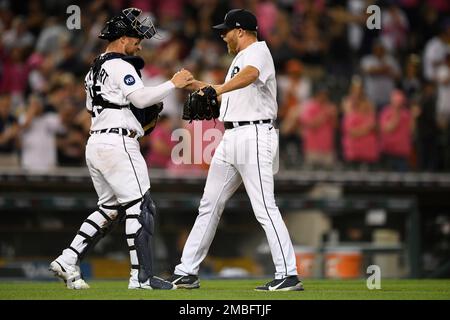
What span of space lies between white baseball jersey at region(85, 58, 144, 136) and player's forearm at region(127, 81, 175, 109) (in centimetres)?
5

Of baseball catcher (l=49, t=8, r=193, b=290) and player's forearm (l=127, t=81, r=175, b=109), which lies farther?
baseball catcher (l=49, t=8, r=193, b=290)

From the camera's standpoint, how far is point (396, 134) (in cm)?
1659

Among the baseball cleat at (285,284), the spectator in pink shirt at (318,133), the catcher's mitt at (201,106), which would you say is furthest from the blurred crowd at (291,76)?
the baseball cleat at (285,284)

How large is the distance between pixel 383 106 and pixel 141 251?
8.73m

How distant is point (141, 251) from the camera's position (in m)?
9.26

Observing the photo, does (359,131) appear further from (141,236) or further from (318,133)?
(141,236)

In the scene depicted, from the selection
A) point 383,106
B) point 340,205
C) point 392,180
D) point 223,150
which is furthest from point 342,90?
point 223,150

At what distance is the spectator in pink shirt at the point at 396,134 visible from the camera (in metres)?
16.6

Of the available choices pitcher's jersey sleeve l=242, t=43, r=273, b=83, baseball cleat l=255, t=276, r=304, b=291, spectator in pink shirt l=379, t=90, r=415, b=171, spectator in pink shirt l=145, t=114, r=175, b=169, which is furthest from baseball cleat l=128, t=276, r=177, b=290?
spectator in pink shirt l=379, t=90, r=415, b=171

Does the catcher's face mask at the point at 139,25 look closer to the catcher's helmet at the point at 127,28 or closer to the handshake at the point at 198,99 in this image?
the catcher's helmet at the point at 127,28

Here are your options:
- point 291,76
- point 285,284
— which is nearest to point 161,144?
point 291,76

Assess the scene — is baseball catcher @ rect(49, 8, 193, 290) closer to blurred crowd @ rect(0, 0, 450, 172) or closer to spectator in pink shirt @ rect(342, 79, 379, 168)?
blurred crowd @ rect(0, 0, 450, 172)

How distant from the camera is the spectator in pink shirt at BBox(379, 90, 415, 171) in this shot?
16.6m

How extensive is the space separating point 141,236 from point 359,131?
7.60m
